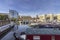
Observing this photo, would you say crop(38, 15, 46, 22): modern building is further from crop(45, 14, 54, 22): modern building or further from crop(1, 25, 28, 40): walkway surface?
crop(1, 25, 28, 40): walkway surface

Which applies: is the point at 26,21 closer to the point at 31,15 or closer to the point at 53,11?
the point at 31,15

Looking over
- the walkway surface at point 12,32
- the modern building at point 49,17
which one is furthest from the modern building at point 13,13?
the modern building at point 49,17

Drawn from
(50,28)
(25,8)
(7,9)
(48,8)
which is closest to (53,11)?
(48,8)

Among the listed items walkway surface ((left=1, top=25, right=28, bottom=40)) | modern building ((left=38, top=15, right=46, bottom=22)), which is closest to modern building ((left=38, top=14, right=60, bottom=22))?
modern building ((left=38, top=15, right=46, bottom=22))

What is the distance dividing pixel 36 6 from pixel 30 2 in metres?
0.11

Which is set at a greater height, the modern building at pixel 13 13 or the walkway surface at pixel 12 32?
the modern building at pixel 13 13

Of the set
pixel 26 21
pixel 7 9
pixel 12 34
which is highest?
pixel 7 9

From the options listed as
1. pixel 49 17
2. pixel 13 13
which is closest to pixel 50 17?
pixel 49 17

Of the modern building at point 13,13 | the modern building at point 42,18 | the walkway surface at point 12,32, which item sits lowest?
the walkway surface at point 12,32

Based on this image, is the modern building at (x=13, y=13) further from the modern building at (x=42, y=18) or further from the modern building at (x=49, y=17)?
the modern building at (x=49, y=17)

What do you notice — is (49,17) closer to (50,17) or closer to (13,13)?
(50,17)

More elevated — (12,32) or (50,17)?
(50,17)

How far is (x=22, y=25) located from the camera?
2.50 metres

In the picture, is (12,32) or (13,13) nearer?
(13,13)
